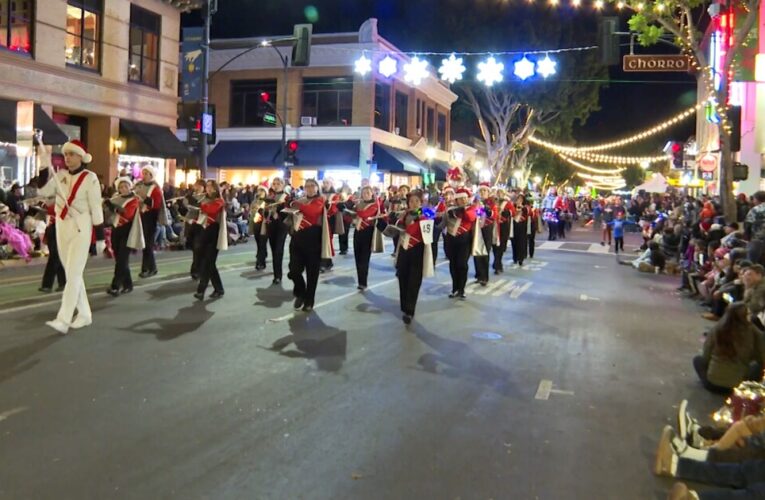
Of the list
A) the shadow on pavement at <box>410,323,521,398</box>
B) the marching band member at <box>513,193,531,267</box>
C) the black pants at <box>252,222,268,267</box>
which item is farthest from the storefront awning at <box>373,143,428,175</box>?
the shadow on pavement at <box>410,323,521,398</box>

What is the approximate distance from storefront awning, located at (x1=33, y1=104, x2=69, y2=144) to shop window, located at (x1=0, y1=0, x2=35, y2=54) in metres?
1.74

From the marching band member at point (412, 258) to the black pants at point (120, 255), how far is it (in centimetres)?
422

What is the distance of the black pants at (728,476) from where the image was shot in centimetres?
388

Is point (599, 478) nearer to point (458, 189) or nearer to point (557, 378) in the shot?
point (557, 378)

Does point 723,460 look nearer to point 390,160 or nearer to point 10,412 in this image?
point 10,412

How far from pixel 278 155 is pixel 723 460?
111ft

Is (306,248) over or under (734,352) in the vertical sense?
over

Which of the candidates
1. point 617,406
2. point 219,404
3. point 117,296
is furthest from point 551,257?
point 219,404

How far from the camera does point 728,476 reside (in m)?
4.41

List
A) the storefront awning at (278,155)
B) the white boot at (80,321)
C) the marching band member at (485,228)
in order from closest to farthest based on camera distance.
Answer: the white boot at (80,321) → the marching band member at (485,228) → the storefront awning at (278,155)

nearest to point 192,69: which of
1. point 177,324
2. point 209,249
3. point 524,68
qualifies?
point 524,68

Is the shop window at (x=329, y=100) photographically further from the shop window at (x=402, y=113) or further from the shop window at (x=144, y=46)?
the shop window at (x=144, y=46)

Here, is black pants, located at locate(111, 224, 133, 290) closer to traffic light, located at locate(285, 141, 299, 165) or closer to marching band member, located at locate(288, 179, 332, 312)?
marching band member, located at locate(288, 179, 332, 312)

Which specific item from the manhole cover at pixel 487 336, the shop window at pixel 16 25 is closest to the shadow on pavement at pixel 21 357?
the manhole cover at pixel 487 336
